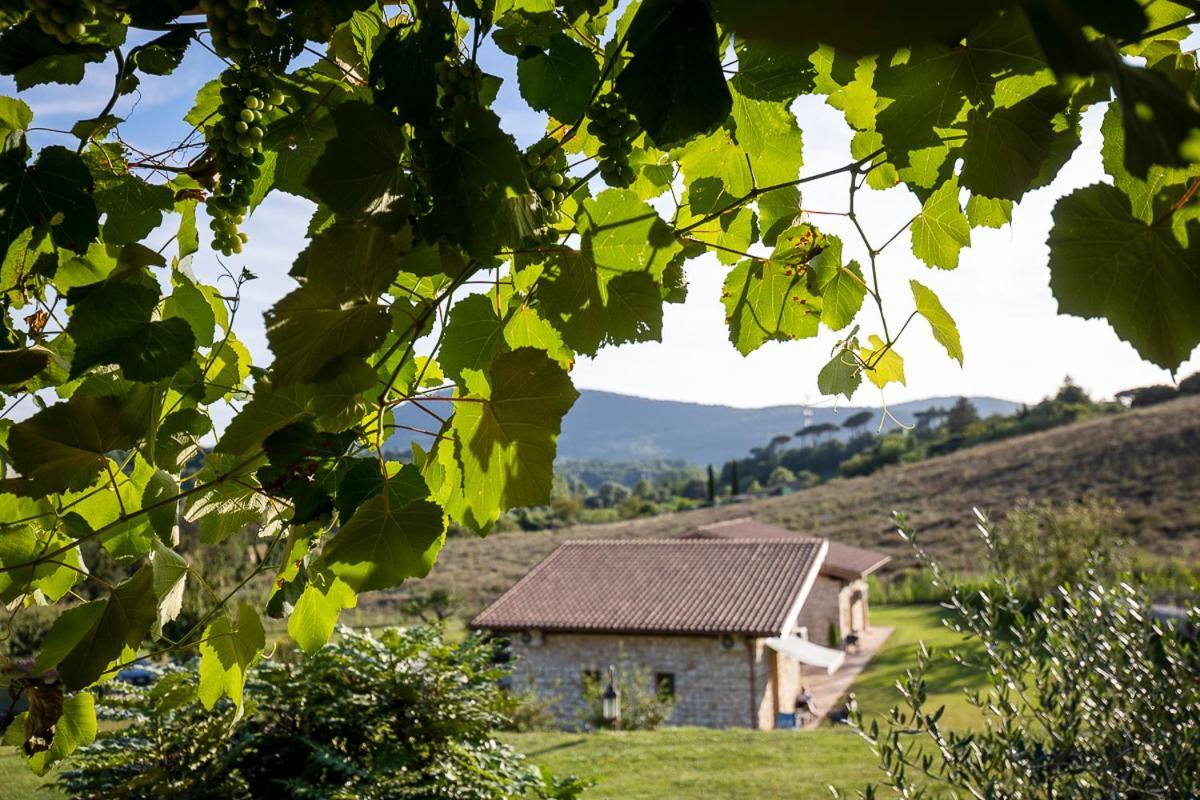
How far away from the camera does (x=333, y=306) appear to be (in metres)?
0.70

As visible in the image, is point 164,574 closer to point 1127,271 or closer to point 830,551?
point 1127,271

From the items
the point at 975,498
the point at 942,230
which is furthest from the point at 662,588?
the point at 975,498

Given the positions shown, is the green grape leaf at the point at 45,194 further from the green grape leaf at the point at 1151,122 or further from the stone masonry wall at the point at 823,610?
the stone masonry wall at the point at 823,610

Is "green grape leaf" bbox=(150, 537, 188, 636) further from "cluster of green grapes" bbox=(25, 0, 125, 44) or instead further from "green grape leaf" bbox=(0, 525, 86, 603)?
"cluster of green grapes" bbox=(25, 0, 125, 44)

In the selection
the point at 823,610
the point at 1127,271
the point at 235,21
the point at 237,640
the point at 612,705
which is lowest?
the point at 612,705

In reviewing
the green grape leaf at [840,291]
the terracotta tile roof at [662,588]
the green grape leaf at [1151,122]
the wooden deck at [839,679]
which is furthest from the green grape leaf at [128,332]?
the wooden deck at [839,679]

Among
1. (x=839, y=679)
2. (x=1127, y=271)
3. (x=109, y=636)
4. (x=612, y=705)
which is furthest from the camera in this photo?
(x=839, y=679)

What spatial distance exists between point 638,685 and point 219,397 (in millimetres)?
15235

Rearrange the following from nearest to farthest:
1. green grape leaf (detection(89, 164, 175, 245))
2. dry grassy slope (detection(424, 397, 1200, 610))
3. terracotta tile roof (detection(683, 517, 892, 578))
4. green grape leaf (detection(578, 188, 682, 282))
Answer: green grape leaf (detection(578, 188, 682, 282)), green grape leaf (detection(89, 164, 175, 245)), terracotta tile roof (detection(683, 517, 892, 578)), dry grassy slope (detection(424, 397, 1200, 610))

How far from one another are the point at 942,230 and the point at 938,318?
0.13m

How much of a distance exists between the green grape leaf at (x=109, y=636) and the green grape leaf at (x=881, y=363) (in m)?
1.10

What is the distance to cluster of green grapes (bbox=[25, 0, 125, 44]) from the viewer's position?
2.29 feet

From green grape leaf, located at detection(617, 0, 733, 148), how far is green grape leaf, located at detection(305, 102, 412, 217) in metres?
0.20

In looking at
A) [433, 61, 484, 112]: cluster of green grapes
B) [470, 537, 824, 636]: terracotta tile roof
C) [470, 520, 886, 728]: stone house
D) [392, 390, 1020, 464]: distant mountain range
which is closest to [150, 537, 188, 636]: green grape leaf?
[433, 61, 484, 112]: cluster of green grapes
